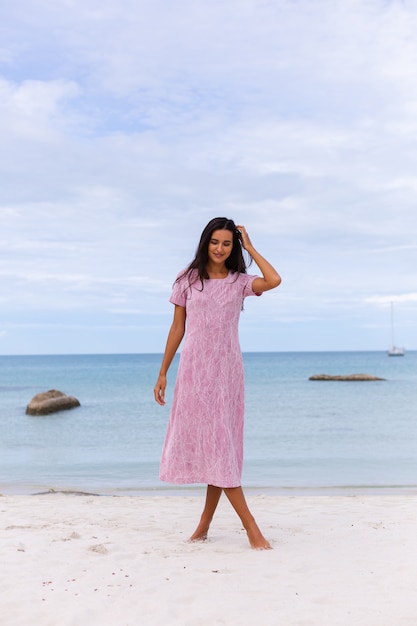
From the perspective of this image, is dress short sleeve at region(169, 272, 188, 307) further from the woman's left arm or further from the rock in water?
the rock in water

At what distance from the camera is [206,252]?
471 cm

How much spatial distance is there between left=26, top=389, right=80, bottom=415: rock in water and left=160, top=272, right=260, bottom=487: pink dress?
20053 millimetres

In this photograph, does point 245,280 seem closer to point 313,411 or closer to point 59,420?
point 59,420

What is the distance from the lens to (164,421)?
871 inches

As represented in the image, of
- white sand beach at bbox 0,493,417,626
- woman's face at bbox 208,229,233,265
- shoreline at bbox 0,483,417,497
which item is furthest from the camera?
shoreline at bbox 0,483,417,497

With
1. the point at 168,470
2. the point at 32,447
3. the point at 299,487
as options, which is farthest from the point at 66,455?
the point at 168,470

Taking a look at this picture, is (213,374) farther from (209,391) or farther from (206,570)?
(206,570)

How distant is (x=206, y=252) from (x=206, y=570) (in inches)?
77.9

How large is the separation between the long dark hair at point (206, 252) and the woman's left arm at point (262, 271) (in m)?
0.07

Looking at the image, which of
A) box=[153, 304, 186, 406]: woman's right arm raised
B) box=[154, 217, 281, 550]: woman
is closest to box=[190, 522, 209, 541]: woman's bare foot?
box=[154, 217, 281, 550]: woman

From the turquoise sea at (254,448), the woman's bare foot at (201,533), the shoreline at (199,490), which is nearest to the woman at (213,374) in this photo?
the woman's bare foot at (201,533)

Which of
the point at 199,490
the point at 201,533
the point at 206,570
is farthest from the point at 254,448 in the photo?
the point at 206,570

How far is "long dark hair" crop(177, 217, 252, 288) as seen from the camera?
15.4ft

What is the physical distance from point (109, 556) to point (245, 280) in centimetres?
196
